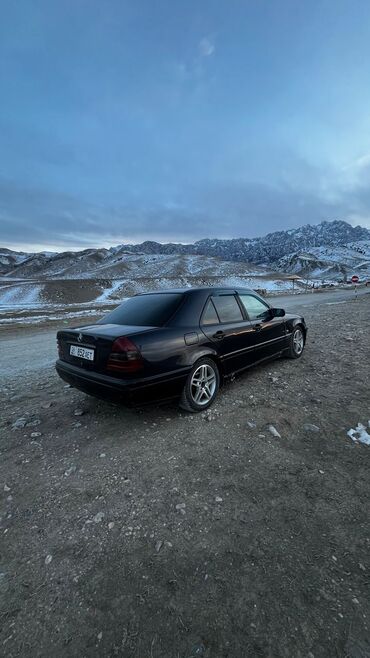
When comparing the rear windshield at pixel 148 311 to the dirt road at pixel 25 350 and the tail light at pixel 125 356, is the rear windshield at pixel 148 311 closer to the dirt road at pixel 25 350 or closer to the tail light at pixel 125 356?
the tail light at pixel 125 356

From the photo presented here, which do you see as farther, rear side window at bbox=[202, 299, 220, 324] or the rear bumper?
rear side window at bbox=[202, 299, 220, 324]

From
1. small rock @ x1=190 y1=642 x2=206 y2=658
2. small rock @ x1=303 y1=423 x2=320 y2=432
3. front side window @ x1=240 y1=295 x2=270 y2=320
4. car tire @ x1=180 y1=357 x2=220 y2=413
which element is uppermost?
front side window @ x1=240 y1=295 x2=270 y2=320

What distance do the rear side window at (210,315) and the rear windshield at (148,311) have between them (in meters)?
0.38

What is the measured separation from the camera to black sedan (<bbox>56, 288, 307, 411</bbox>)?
3277 millimetres

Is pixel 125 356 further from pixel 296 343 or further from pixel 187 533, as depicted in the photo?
pixel 296 343

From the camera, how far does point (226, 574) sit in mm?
1876

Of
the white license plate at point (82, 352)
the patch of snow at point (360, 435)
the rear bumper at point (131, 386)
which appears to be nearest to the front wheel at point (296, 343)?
the patch of snow at point (360, 435)

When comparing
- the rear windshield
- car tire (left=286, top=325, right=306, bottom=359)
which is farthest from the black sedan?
car tire (left=286, top=325, right=306, bottom=359)

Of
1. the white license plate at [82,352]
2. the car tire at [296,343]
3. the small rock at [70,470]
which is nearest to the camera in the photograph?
the small rock at [70,470]

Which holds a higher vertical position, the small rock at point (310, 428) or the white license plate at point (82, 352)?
the white license plate at point (82, 352)

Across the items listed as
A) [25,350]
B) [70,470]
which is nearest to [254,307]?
[70,470]

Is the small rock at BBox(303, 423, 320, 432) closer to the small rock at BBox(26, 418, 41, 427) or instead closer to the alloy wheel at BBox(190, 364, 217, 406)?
the alloy wheel at BBox(190, 364, 217, 406)

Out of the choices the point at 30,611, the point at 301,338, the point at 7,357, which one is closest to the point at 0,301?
the point at 7,357

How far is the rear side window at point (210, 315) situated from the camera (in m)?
4.06
